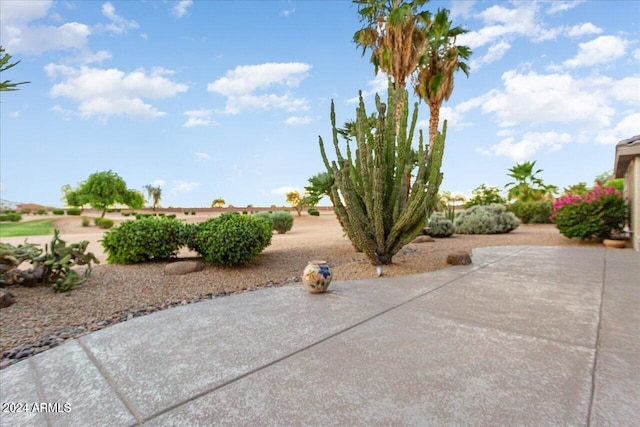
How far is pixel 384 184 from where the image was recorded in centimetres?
666

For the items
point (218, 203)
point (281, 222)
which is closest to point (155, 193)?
point (218, 203)

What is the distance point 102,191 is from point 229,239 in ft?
113

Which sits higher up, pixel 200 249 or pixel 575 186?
pixel 575 186

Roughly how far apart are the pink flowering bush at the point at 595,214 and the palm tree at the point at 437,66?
6246 mm

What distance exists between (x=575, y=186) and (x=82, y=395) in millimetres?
27187

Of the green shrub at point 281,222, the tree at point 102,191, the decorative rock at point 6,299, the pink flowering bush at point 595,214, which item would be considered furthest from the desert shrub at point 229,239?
the tree at point 102,191

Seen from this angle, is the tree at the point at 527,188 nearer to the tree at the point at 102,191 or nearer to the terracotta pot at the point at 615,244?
the terracotta pot at the point at 615,244

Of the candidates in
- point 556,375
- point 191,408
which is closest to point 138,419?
point 191,408

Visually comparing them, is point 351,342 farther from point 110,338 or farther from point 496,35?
point 496,35

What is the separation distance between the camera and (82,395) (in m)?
2.31

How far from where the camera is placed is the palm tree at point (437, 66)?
15.3 meters

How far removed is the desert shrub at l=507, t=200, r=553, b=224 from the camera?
20.6 m

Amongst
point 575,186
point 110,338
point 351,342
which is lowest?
point 110,338

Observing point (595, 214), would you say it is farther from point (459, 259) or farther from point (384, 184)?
point (384, 184)
